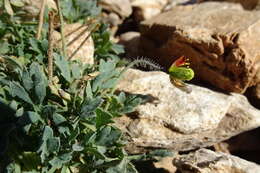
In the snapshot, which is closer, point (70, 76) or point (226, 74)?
point (70, 76)

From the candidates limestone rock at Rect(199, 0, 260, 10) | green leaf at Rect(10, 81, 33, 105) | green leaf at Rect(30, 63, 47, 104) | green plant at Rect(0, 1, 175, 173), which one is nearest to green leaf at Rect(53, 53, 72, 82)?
green plant at Rect(0, 1, 175, 173)

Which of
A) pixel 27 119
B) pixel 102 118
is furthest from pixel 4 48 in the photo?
pixel 102 118

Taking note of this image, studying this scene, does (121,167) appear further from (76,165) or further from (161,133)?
(161,133)

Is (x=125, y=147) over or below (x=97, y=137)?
below

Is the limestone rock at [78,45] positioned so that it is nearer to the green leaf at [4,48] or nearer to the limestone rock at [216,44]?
the green leaf at [4,48]

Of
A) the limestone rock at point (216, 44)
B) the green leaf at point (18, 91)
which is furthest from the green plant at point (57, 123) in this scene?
the limestone rock at point (216, 44)

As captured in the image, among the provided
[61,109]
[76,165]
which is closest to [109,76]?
[61,109]
